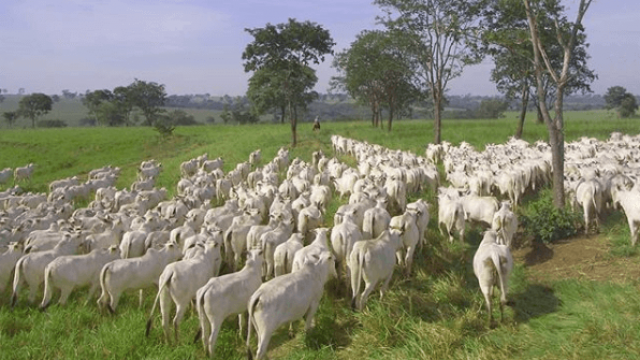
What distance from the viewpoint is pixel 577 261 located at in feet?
34.9

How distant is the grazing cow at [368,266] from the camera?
8.91 m

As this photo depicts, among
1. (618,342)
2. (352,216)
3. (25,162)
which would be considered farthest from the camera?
(25,162)

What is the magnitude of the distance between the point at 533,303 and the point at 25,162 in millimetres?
35694

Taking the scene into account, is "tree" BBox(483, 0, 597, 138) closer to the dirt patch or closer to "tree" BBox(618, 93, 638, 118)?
the dirt patch

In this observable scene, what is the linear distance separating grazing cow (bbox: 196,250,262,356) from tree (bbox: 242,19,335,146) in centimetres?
2465

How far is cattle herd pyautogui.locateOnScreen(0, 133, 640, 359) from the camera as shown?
8.20 meters

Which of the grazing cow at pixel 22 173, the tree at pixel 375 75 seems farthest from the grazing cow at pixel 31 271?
the tree at pixel 375 75

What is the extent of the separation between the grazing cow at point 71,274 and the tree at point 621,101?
241ft

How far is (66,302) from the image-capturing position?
9.73 meters

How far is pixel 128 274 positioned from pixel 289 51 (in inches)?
967

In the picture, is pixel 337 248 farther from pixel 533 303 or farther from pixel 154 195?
pixel 154 195

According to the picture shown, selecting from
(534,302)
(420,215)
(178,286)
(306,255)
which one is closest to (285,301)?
(306,255)

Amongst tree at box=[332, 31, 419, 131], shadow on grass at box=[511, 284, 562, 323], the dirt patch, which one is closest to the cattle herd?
shadow on grass at box=[511, 284, 562, 323]

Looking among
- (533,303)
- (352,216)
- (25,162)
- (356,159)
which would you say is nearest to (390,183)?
(352,216)
